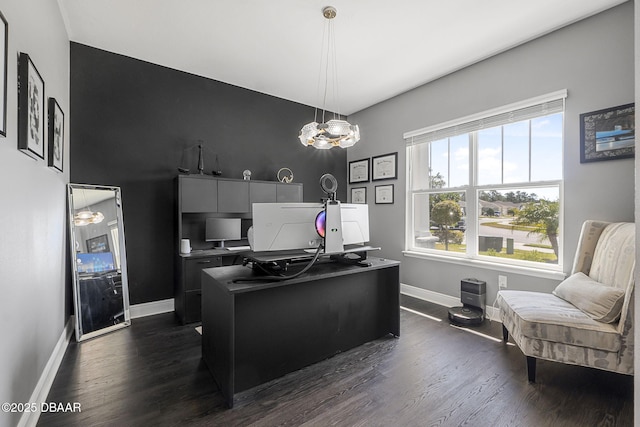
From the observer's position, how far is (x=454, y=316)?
10.4 ft

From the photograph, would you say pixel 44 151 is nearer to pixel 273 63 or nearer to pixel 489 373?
pixel 273 63

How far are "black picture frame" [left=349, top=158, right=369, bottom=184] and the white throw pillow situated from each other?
3172 millimetres

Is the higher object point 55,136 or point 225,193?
point 55,136

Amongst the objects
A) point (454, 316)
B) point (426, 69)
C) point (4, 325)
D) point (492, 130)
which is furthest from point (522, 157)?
point (4, 325)

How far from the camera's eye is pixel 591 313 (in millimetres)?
2018

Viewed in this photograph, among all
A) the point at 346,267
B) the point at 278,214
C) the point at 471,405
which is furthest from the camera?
the point at 346,267

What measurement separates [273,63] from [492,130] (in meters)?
2.80

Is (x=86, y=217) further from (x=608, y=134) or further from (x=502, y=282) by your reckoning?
(x=608, y=134)

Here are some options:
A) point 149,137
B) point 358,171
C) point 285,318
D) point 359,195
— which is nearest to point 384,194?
point 359,195

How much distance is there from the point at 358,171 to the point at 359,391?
3794 mm

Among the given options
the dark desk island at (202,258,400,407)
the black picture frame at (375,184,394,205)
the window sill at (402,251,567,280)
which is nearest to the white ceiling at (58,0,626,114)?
the black picture frame at (375,184,394,205)

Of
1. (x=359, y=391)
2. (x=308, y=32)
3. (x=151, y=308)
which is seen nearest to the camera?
(x=359, y=391)

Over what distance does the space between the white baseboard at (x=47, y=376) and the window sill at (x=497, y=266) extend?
13.1 feet

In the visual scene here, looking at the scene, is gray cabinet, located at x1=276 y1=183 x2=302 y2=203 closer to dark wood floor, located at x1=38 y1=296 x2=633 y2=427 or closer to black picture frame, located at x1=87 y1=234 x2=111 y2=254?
black picture frame, located at x1=87 y1=234 x2=111 y2=254
